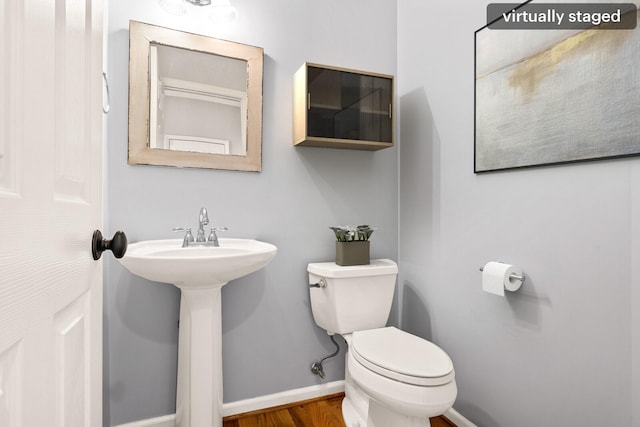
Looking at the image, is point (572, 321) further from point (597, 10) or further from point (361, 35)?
point (361, 35)

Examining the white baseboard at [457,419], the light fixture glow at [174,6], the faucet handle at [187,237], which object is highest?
the light fixture glow at [174,6]

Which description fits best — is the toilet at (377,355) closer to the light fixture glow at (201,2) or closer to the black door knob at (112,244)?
the black door knob at (112,244)

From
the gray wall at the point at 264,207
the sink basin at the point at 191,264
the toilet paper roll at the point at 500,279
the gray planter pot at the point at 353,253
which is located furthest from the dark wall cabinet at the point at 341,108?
the toilet paper roll at the point at 500,279

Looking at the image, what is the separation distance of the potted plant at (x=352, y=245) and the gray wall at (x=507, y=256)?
1.17 feet

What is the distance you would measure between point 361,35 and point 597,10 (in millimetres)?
1151

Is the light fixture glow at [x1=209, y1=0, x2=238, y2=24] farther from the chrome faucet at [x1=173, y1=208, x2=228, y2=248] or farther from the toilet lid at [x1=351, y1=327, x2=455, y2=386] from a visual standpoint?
the toilet lid at [x1=351, y1=327, x2=455, y2=386]

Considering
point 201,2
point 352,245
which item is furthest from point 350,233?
point 201,2

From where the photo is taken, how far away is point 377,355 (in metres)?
1.28

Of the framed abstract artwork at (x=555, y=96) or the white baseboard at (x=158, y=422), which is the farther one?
the white baseboard at (x=158, y=422)

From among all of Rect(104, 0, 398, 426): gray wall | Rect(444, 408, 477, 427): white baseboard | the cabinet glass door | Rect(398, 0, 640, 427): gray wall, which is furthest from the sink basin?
Rect(444, 408, 477, 427): white baseboard

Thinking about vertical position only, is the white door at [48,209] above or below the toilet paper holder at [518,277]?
above

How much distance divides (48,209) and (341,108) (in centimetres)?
142

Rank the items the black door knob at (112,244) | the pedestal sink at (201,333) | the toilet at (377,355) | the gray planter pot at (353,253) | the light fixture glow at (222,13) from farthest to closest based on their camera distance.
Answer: the gray planter pot at (353,253)
the light fixture glow at (222,13)
the pedestal sink at (201,333)
the toilet at (377,355)
the black door knob at (112,244)

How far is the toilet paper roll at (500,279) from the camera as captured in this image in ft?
4.31
